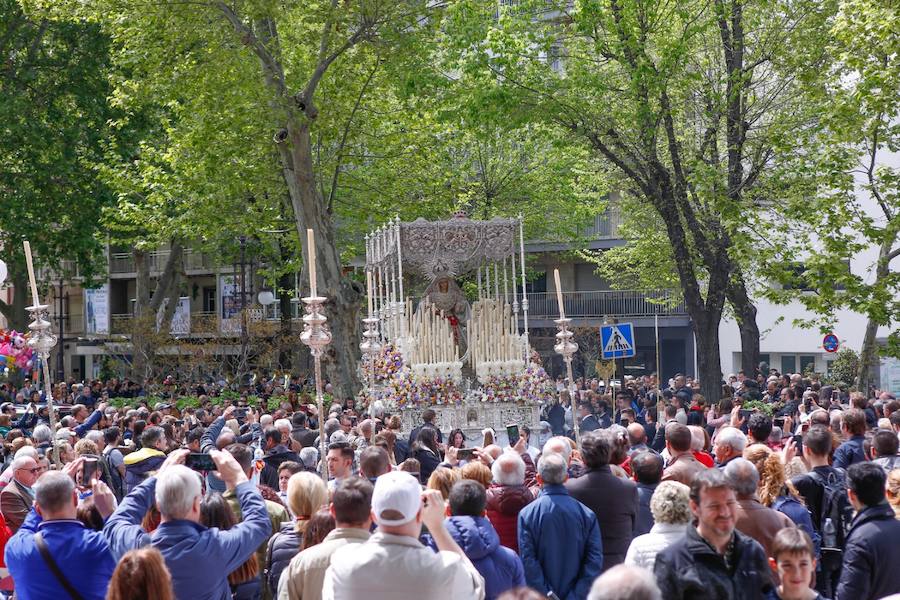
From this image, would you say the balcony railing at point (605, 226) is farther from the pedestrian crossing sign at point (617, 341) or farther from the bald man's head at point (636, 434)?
the bald man's head at point (636, 434)

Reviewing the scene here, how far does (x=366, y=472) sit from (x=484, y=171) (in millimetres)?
27844

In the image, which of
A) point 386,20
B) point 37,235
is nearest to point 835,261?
point 386,20

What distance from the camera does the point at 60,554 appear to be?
598cm

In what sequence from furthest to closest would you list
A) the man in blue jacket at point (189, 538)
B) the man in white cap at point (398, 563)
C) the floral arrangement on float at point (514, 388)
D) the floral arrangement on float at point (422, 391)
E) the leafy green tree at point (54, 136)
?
1. the leafy green tree at point (54, 136)
2. the floral arrangement on float at point (514, 388)
3. the floral arrangement on float at point (422, 391)
4. the man in blue jacket at point (189, 538)
5. the man in white cap at point (398, 563)

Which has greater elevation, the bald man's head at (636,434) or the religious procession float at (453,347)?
the religious procession float at (453,347)

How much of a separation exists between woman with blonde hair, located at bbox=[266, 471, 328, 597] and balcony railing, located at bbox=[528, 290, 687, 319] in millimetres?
36439

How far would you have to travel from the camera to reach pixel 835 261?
58.0ft

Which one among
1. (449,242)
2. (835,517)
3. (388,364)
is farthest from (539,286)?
(835,517)

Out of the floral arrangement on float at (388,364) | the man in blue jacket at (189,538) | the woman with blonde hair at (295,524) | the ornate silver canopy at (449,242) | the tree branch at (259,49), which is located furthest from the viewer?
the tree branch at (259,49)

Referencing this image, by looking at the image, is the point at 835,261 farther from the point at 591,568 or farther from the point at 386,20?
the point at 591,568

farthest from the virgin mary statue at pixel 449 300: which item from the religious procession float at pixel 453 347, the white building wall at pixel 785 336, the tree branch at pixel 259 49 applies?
the white building wall at pixel 785 336

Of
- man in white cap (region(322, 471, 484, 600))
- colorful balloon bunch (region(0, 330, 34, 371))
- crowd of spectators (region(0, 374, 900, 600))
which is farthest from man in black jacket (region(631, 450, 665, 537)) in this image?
colorful balloon bunch (region(0, 330, 34, 371))

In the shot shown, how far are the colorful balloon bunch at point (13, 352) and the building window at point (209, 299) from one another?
102ft

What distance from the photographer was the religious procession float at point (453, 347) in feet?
61.9
